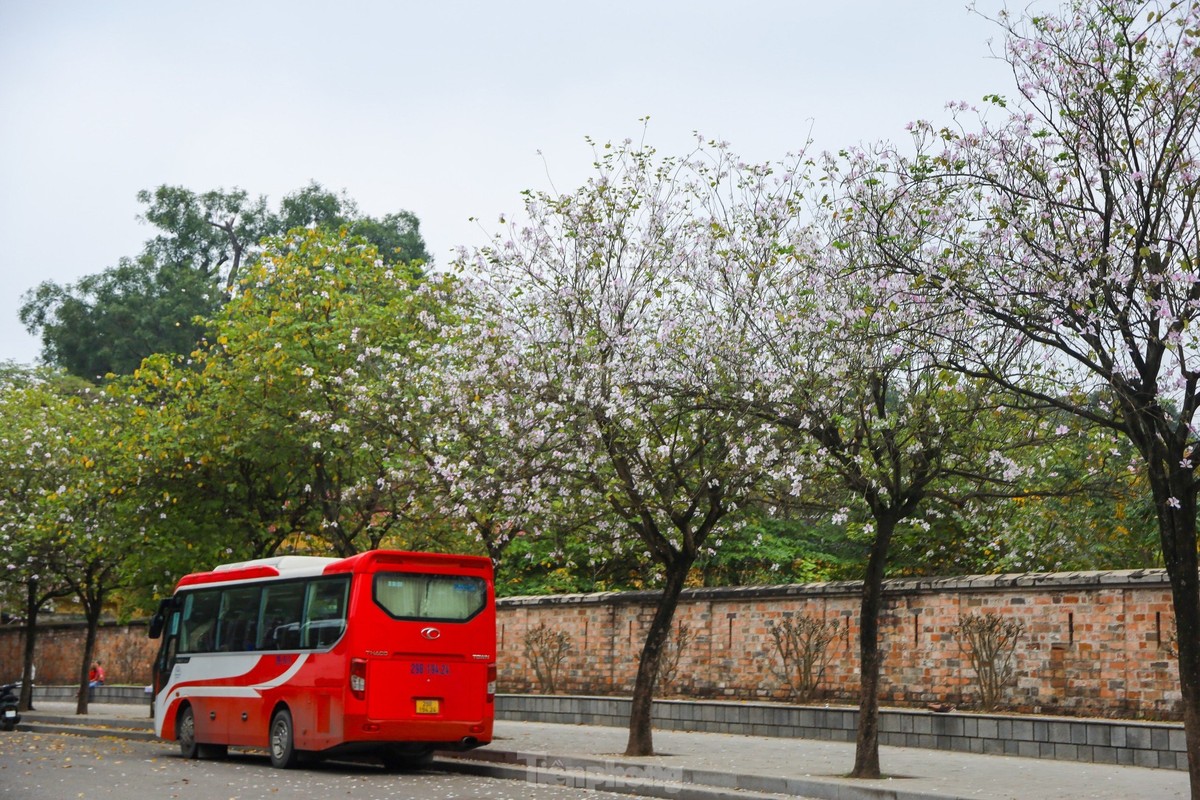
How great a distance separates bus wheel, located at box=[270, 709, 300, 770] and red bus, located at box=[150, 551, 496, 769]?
13 mm

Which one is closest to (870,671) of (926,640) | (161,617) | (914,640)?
(926,640)

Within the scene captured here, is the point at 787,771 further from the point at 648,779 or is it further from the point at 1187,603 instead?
the point at 1187,603

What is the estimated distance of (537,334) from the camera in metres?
18.0

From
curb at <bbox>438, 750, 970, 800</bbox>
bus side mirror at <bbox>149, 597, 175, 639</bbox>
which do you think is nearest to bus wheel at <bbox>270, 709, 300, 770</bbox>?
curb at <bbox>438, 750, 970, 800</bbox>

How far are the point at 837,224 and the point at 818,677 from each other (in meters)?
8.02

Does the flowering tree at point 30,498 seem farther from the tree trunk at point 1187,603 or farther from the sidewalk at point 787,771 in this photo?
the tree trunk at point 1187,603

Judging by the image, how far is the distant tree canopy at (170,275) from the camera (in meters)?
62.2

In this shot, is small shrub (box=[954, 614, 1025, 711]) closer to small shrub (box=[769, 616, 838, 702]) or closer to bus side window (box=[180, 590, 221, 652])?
small shrub (box=[769, 616, 838, 702])

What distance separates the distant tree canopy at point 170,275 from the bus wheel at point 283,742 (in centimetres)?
4549

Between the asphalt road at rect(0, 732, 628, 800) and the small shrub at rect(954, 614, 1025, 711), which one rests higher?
the small shrub at rect(954, 614, 1025, 711)

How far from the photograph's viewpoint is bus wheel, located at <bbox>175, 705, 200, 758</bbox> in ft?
67.6

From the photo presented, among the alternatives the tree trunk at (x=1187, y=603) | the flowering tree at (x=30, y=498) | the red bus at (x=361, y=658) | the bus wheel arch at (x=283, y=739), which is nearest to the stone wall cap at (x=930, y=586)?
the red bus at (x=361, y=658)

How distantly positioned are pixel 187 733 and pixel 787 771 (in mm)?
9878

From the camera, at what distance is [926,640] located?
19500 millimetres
